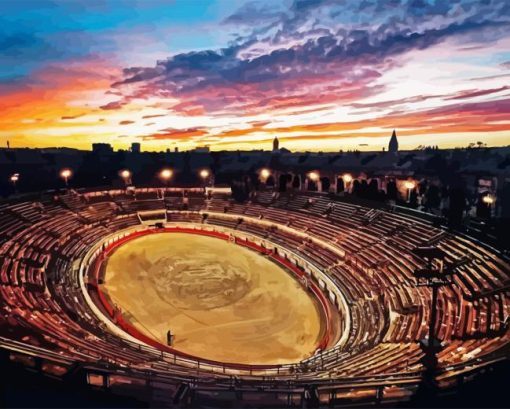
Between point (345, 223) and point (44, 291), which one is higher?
point (345, 223)

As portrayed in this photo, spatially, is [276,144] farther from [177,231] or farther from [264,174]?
[177,231]

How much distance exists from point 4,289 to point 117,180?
1399 inches

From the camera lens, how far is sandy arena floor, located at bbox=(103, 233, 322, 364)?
1791cm

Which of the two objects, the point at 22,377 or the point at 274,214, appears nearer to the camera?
the point at 22,377

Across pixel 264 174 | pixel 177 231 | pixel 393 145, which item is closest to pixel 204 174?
pixel 264 174

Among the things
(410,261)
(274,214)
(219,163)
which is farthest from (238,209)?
(410,261)

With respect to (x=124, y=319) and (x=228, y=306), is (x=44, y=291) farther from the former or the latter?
(x=228, y=306)

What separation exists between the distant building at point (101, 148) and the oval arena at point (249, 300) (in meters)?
15.6

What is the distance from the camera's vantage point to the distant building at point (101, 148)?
2090 inches

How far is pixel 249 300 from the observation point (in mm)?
22641

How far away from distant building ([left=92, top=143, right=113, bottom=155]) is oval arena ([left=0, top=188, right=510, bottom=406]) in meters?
15.6

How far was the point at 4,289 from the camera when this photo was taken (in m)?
17.5

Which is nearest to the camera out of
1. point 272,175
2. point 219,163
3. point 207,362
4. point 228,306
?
point 207,362

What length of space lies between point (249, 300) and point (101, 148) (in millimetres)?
44218
